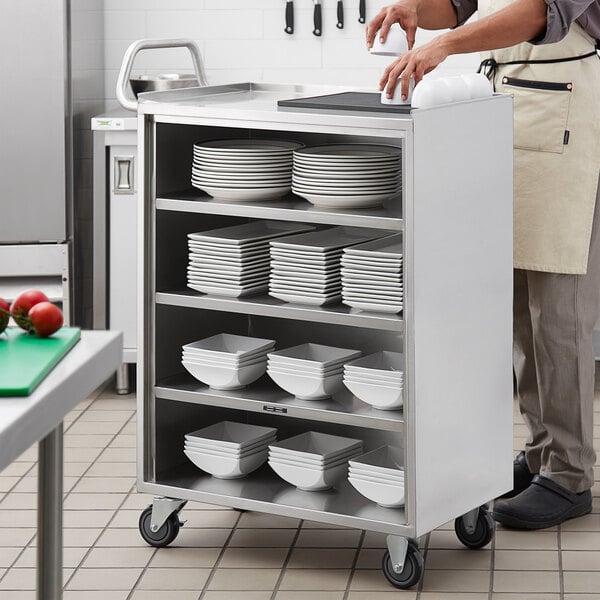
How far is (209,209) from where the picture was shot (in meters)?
3.22

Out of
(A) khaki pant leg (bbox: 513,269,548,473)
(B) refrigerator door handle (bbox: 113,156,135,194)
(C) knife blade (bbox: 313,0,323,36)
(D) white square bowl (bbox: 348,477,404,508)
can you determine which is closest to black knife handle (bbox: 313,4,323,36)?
(C) knife blade (bbox: 313,0,323,36)

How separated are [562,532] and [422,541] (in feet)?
1.36

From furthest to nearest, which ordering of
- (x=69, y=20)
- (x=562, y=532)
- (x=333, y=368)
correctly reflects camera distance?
(x=69, y=20), (x=562, y=532), (x=333, y=368)

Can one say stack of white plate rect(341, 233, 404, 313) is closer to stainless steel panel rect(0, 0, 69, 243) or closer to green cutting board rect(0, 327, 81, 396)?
green cutting board rect(0, 327, 81, 396)

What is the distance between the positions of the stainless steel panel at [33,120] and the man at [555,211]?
176 centimetres

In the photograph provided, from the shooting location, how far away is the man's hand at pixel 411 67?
3.02 metres

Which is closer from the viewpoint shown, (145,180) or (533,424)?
(145,180)

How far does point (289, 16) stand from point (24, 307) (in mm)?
3569

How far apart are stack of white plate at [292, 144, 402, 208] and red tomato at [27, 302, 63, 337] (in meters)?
1.23

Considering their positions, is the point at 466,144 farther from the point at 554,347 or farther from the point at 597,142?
the point at 554,347

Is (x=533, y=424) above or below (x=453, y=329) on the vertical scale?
below

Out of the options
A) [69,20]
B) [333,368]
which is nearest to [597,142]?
[333,368]

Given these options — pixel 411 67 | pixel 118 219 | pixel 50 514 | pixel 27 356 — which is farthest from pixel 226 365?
pixel 118 219

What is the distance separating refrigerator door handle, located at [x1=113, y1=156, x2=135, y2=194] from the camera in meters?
4.88
